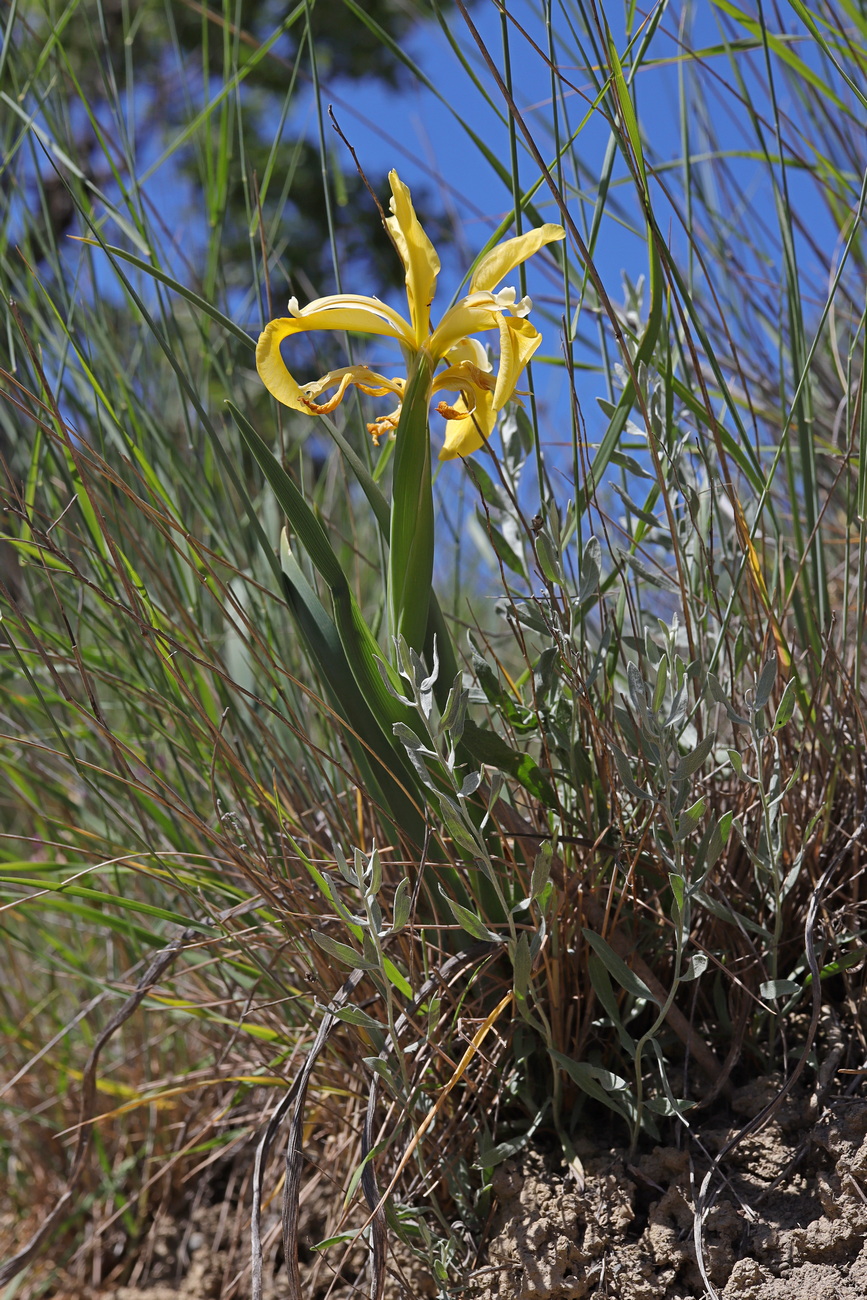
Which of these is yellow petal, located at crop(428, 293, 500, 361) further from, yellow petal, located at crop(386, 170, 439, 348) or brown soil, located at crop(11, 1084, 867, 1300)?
brown soil, located at crop(11, 1084, 867, 1300)

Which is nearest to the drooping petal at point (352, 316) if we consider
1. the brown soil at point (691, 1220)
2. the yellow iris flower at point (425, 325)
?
the yellow iris flower at point (425, 325)

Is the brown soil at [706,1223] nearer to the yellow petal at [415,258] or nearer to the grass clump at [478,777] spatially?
the grass clump at [478,777]

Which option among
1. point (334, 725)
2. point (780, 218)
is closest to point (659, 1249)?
point (334, 725)

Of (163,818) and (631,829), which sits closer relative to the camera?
(631,829)

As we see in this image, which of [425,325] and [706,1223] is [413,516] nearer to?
[425,325]

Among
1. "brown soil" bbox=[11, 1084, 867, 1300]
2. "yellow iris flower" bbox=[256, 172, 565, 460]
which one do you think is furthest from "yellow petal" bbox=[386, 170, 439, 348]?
"brown soil" bbox=[11, 1084, 867, 1300]

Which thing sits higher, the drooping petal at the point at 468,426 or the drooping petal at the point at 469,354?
the drooping petal at the point at 469,354

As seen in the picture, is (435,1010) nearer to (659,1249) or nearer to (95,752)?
(659,1249)
